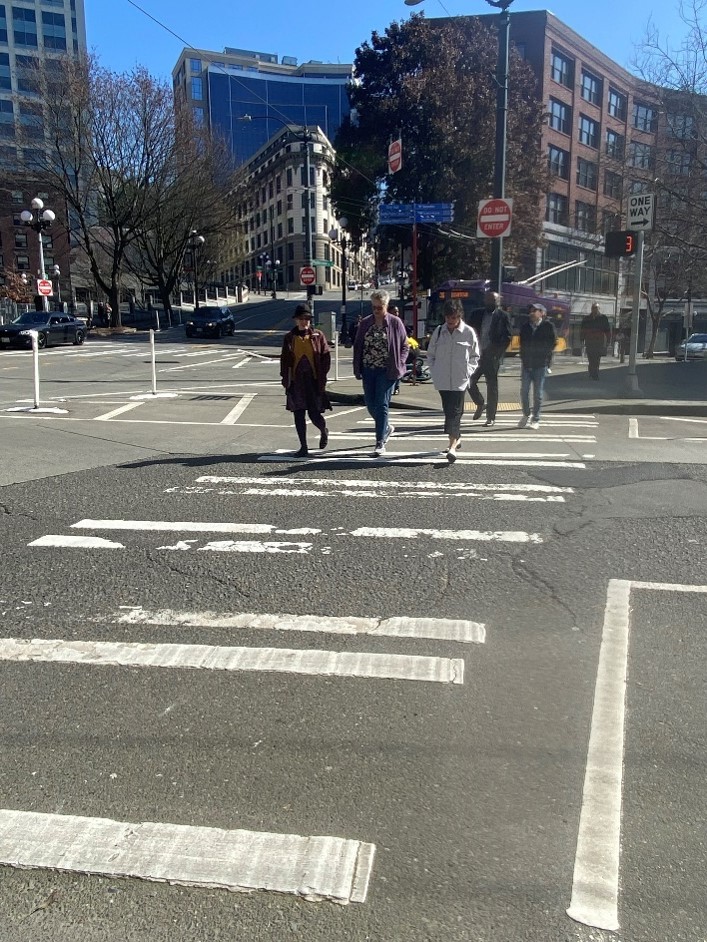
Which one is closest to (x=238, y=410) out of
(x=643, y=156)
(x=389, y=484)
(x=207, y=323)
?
(x=389, y=484)

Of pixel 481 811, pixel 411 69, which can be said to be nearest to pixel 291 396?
pixel 481 811

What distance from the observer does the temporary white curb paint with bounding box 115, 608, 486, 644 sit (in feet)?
13.3

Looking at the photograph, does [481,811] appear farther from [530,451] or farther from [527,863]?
[530,451]

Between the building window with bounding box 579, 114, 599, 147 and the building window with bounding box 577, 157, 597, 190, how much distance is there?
4.58 ft

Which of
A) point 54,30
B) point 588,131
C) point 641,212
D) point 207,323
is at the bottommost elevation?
point 207,323

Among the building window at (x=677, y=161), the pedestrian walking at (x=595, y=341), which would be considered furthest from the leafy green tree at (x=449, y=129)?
the pedestrian walking at (x=595, y=341)

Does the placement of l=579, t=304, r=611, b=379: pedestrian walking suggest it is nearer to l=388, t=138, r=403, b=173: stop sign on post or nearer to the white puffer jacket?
l=388, t=138, r=403, b=173: stop sign on post

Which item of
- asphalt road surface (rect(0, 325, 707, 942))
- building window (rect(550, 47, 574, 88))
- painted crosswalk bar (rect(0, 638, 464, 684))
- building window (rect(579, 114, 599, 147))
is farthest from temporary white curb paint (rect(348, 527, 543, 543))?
building window (rect(579, 114, 599, 147))

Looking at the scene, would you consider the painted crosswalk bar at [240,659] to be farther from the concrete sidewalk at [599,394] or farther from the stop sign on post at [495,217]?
the stop sign on post at [495,217]

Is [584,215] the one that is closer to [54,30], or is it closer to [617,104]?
[617,104]

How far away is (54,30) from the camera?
10488cm

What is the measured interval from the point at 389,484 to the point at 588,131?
57.3m

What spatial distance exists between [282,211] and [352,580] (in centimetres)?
11281

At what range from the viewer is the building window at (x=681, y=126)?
65.7ft
